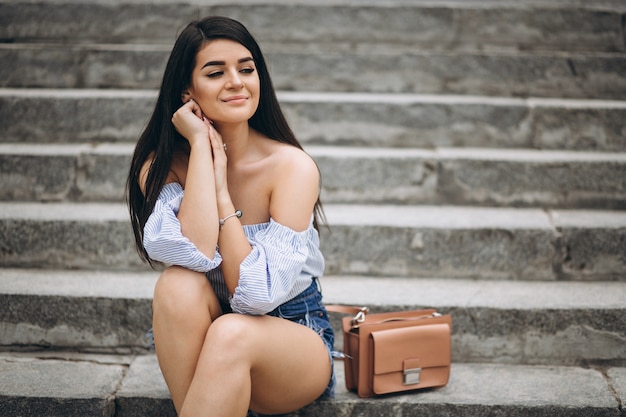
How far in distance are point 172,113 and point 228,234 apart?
545 mm

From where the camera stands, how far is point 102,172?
3.47 meters

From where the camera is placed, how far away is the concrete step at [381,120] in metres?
3.73

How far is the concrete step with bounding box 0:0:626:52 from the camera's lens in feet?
13.9

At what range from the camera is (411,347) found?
2.39m

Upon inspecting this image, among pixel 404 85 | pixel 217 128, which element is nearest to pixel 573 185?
pixel 404 85

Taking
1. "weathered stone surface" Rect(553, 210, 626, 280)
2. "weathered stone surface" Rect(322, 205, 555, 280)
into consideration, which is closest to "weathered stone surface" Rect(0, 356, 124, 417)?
"weathered stone surface" Rect(322, 205, 555, 280)

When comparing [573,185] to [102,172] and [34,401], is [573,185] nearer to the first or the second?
[102,172]

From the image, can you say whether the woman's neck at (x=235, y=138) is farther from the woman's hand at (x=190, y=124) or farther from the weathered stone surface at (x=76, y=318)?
the weathered stone surface at (x=76, y=318)

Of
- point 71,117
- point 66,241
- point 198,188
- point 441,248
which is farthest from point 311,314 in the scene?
point 71,117

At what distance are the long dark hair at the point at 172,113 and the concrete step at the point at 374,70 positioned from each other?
64.9 inches

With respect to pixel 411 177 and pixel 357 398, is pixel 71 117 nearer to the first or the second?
pixel 411 177

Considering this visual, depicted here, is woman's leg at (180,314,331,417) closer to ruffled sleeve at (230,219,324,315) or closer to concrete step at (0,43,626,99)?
ruffled sleeve at (230,219,324,315)

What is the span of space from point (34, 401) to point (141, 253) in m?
0.67

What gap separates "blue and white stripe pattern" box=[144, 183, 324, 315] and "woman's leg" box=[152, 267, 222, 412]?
0.28ft
